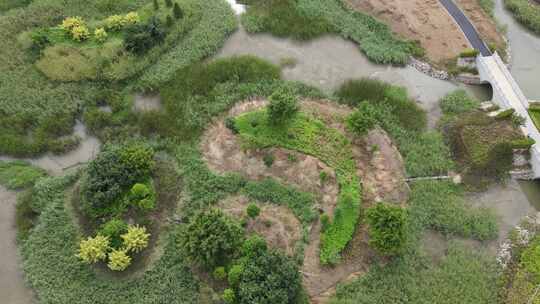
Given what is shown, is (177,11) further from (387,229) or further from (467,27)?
(467,27)

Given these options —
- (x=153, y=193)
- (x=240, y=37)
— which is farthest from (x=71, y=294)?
(x=240, y=37)

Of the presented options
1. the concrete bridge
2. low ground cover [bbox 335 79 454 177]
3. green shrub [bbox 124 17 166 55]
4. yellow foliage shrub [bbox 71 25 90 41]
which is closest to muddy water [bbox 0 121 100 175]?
green shrub [bbox 124 17 166 55]

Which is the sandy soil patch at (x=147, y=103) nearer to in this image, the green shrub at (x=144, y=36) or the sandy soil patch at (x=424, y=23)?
the green shrub at (x=144, y=36)

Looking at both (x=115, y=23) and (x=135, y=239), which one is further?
(x=115, y=23)

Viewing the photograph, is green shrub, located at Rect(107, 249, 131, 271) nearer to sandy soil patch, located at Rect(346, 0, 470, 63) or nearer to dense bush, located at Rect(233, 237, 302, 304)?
dense bush, located at Rect(233, 237, 302, 304)

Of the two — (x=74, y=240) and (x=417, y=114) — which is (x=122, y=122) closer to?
(x=74, y=240)

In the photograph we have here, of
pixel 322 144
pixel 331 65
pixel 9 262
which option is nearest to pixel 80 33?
pixel 9 262

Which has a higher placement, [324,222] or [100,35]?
[100,35]
